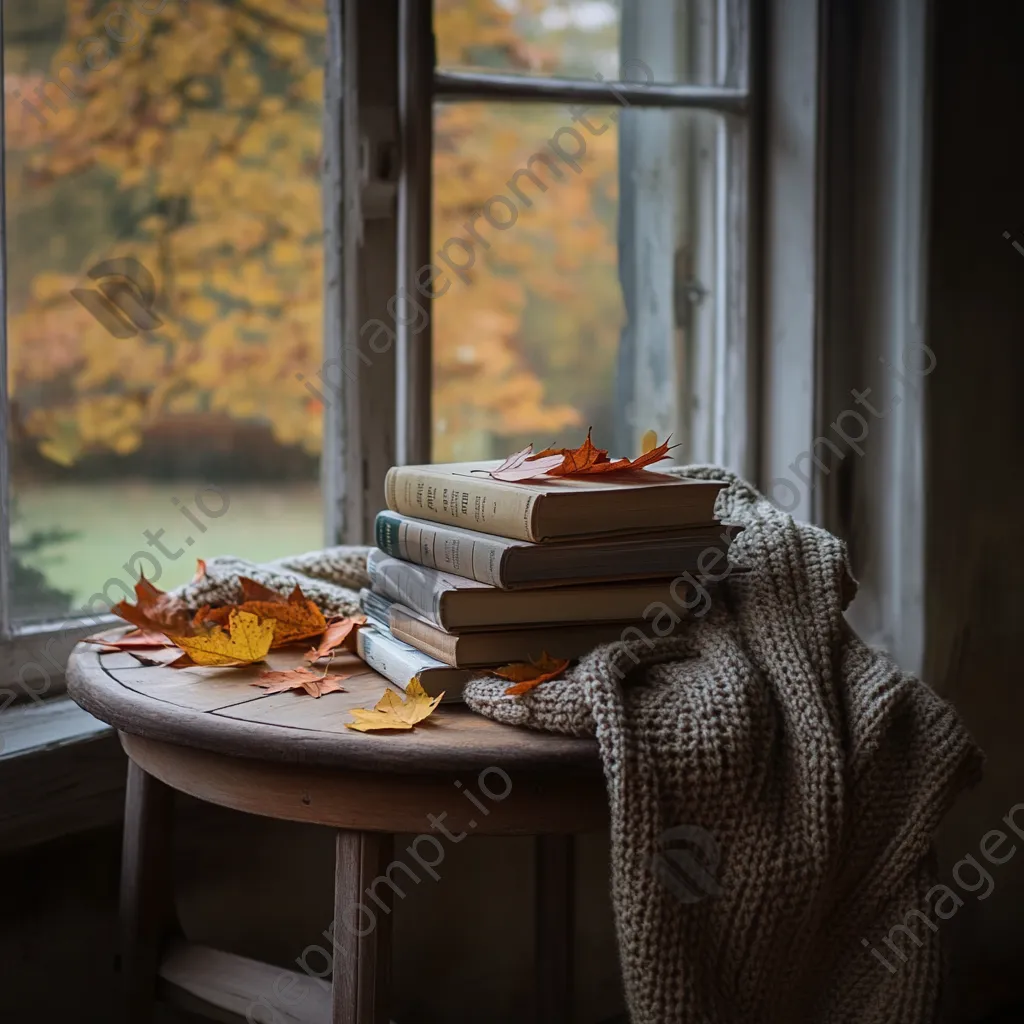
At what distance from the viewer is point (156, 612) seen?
0.99m

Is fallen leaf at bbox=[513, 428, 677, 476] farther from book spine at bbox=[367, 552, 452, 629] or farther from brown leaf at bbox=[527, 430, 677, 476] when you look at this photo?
book spine at bbox=[367, 552, 452, 629]

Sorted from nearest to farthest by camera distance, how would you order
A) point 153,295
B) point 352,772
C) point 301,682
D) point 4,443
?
point 352,772 < point 301,682 < point 4,443 < point 153,295

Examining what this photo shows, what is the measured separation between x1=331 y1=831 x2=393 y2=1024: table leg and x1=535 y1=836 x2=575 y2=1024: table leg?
0.49m

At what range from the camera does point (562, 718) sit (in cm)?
76

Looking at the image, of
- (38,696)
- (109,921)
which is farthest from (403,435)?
(109,921)

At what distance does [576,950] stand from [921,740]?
83 cm

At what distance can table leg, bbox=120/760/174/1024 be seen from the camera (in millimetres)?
1043

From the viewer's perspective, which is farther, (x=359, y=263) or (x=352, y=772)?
(x=359, y=263)

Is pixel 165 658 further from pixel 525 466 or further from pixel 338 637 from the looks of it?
pixel 525 466

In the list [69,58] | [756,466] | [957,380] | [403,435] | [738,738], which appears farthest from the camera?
[756,466]

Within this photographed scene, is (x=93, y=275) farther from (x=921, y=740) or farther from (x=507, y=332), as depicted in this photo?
(x=921, y=740)

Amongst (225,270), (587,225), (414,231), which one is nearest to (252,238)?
(225,270)

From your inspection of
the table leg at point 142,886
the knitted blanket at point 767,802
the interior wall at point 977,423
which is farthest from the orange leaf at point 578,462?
the interior wall at point 977,423

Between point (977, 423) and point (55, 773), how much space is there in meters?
1.20
